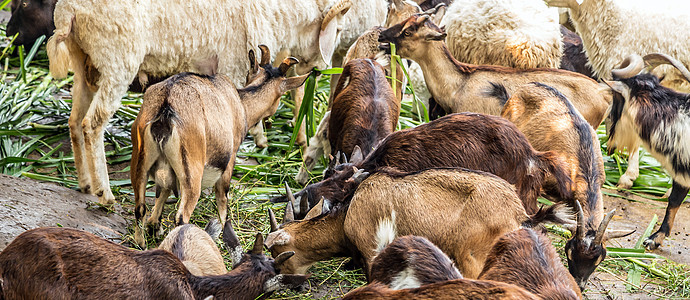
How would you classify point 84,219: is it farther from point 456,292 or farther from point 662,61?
point 662,61

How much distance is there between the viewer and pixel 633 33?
7379 millimetres

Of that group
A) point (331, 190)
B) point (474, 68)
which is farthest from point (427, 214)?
point (474, 68)

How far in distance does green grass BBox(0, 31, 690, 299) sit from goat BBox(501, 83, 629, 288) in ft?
2.48

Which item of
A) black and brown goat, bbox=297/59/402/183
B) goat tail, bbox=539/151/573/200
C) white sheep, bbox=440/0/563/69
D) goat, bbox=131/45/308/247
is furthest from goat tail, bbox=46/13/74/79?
white sheep, bbox=440/0/563/69

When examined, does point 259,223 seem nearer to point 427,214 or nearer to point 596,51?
point 427,214

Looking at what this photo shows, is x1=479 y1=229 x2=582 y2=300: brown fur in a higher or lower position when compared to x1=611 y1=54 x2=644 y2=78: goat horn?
higher

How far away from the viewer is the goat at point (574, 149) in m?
4.49

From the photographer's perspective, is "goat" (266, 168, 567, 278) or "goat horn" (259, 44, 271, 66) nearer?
"goat" (266, 168, 567, 278)

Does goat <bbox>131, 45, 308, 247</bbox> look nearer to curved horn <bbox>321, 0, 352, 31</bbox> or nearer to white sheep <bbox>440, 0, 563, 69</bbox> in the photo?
curved horn <bbox>321, 0, 352, 31</bbox>

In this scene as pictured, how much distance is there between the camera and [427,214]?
14.0ft

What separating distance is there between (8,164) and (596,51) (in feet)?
18.6

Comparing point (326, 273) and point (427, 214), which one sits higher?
point (427, 214)

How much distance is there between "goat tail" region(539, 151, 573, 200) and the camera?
497 centimetres

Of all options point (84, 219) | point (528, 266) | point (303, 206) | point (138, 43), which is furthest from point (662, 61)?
point (84, 219)
